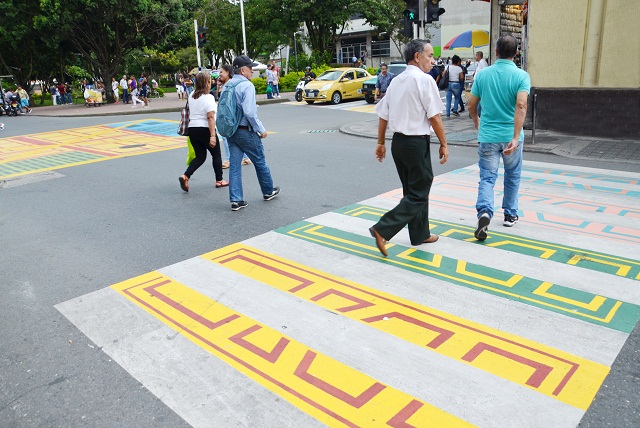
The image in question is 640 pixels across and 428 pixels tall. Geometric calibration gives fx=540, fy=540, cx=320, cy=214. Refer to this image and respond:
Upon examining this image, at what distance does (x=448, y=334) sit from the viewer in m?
3.61

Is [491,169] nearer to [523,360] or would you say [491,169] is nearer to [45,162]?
[523,360]

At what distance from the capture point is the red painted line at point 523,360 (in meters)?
3.07

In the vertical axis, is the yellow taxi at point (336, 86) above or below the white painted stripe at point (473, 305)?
above

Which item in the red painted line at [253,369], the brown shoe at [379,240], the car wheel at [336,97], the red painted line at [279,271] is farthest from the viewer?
the car wheel at [336,97]

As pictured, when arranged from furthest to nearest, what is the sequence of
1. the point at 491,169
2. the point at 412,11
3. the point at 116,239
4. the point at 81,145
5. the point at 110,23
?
1. the point at 110,23
2. the point at 81,145
3. the point at 412,11
4. the point at 116,239
5. the point at 491,169

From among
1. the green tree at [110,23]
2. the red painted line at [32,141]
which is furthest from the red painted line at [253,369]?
the green tree at [110,23]

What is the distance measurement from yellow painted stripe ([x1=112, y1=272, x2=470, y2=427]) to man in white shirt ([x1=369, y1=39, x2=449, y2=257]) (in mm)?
1670

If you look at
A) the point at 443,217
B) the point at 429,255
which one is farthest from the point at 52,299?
the point at 443,217

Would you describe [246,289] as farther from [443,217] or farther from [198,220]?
[443,217]

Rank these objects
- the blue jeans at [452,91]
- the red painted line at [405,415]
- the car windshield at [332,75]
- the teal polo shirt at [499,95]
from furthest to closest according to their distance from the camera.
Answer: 1. the car windshield at [332,75]
2. the blue jeans at [452,91]
3. the teal polo shirt at [499,95]
4. the red painted line at [405,415]

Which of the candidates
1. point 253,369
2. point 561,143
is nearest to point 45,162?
point 253,369

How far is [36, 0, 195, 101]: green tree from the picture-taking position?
2748 cm

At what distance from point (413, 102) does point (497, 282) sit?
1.67m

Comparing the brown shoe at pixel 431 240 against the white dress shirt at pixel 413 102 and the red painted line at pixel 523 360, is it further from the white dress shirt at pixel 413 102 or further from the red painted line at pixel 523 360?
the red painted line at pixel 523 360
